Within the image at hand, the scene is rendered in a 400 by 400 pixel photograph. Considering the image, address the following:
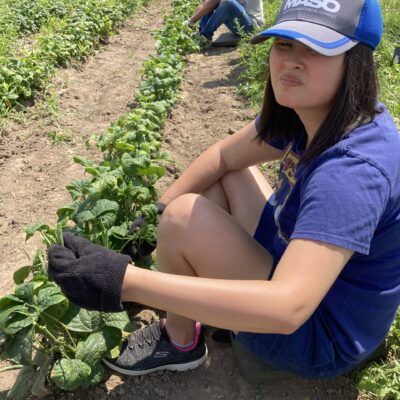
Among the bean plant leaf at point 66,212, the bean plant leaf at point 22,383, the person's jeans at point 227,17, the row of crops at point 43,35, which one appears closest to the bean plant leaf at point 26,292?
the bean plant leaf at point 22,383

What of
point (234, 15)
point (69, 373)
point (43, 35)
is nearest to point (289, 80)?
point (69, 373)

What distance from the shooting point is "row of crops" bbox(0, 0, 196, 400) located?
1653 millimetres

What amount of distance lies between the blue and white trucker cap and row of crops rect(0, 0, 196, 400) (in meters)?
1.06

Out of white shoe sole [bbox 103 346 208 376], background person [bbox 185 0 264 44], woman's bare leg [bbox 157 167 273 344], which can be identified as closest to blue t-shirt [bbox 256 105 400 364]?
woman's bare leg [bbox 157 167 273 344]

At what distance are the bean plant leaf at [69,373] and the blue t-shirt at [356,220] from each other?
2.69 ft

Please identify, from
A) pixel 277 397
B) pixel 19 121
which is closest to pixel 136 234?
pixel 277 397

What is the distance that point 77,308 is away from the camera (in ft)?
5.87

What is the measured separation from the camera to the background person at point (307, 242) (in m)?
1.19

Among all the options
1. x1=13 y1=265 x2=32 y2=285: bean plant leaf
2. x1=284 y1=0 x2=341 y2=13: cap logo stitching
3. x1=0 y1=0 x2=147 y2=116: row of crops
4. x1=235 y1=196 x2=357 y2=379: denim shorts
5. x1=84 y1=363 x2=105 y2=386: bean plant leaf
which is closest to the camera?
x1=284 y1=0 x2=341 y2=13: cap logo stitching

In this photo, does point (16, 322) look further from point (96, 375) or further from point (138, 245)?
point (138, 245)

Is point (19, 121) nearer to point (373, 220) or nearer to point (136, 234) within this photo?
point (136, 234)

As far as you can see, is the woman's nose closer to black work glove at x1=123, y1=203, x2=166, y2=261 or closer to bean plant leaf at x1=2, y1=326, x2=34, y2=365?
black work glove at x1=123, y1=203, x2=166, y2=261

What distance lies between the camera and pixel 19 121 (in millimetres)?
3969

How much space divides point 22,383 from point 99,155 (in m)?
2.04
